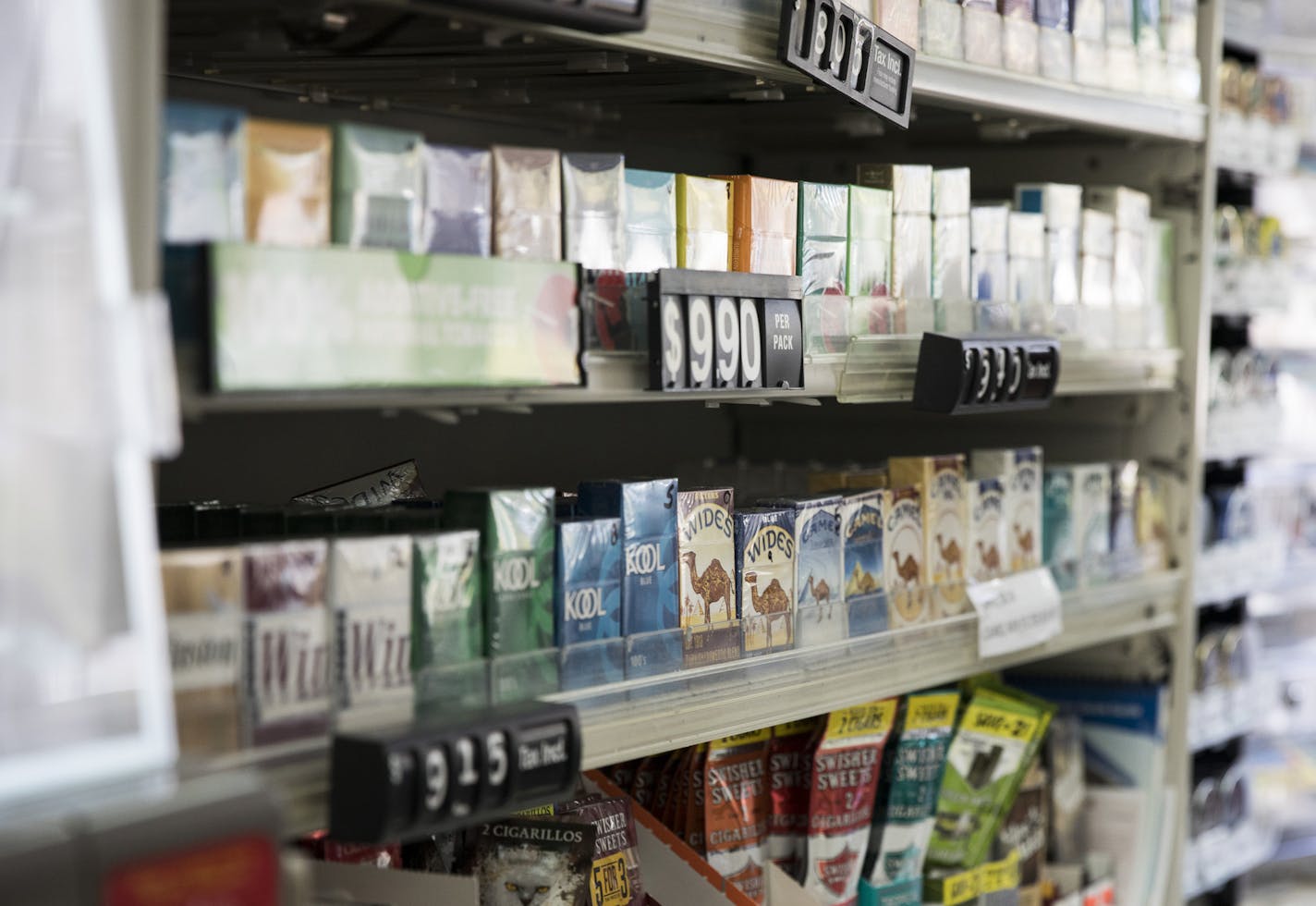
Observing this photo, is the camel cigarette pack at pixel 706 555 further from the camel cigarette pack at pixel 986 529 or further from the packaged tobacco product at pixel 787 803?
the camel cigarette pack at pixel 986 529

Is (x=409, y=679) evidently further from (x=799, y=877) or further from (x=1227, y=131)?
(x=1227, y=131)

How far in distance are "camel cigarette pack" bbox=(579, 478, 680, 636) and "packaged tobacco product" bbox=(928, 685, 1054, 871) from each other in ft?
3.04

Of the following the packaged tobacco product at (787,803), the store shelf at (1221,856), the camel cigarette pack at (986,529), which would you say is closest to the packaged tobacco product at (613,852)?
the packaged tobacco product at (787,803)

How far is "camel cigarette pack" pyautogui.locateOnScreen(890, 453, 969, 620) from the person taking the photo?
2.50m

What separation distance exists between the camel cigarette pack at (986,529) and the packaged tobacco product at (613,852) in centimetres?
78

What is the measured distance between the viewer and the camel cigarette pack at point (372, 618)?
164 cm

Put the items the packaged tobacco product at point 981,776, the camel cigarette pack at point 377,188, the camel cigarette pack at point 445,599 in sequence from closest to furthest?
1. the camel cigarette pack at point 377,188
2. the camel cigarette pack at point 445,599
3. the packaged tobacco product at point 981,776

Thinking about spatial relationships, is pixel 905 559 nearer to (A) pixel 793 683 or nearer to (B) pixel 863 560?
(B) pixel 863 560

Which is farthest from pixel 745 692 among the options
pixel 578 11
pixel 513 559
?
pixel 578 11

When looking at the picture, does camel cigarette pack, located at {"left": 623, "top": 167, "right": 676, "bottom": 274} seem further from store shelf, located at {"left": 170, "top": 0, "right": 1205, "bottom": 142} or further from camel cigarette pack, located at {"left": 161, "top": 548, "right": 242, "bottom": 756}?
camel cigarette pack, located at {"left": 161, "top": 548, "right": 242, "bottom": 756}

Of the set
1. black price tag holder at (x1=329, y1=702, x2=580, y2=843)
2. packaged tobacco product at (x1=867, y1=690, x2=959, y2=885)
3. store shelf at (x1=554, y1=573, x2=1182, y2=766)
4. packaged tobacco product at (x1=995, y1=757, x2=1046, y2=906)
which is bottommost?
packaged tobacco product at (x1=995, y1=757, x2=1046, y2=906)

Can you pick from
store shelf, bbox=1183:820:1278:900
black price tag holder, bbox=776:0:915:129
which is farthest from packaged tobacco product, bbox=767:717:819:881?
store shelf, bbox=1183:820:1278:900

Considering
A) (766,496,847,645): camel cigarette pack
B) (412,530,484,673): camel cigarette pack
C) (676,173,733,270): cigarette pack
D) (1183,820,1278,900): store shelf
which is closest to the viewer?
(412,530,484,673): camel cigarette pack

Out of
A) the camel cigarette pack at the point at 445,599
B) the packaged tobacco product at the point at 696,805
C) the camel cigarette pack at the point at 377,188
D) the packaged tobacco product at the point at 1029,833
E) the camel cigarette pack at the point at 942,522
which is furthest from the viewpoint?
the packaged tobacco product at the point at 1029,833
